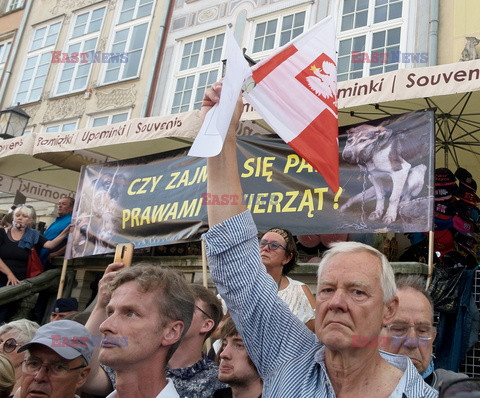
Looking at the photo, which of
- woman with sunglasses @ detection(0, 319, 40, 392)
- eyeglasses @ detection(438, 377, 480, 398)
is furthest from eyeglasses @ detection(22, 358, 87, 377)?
eyeglasses @ detection(438, 377, 480, 398)

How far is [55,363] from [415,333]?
181 centimetres

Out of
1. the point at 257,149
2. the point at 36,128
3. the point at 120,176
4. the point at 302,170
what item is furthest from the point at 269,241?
the point at 36,128

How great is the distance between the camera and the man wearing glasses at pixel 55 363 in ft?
9.34

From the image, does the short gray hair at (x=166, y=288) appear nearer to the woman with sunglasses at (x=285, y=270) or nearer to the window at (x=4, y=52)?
the woman with sunglasses at (x=285, y=270)

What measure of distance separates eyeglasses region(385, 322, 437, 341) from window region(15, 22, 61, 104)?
15.5 metres

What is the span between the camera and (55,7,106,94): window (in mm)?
15891

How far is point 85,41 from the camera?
53.4 feet

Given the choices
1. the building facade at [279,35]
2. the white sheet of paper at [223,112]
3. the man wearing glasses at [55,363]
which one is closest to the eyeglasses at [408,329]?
the white sheet of paper at [223,112]

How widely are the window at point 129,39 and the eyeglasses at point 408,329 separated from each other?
12569mm

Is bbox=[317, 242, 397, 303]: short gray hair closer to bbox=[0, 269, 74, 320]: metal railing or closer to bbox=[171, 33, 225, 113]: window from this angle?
bbox=[0, 269, 74, 320]: metal railing

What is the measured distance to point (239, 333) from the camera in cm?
251

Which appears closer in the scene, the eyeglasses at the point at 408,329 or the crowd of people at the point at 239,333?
the crowd of people at the point at 239,333

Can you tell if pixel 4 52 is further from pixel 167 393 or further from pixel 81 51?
pixel 167 393

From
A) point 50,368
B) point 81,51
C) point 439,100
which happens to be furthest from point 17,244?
point 81,51
